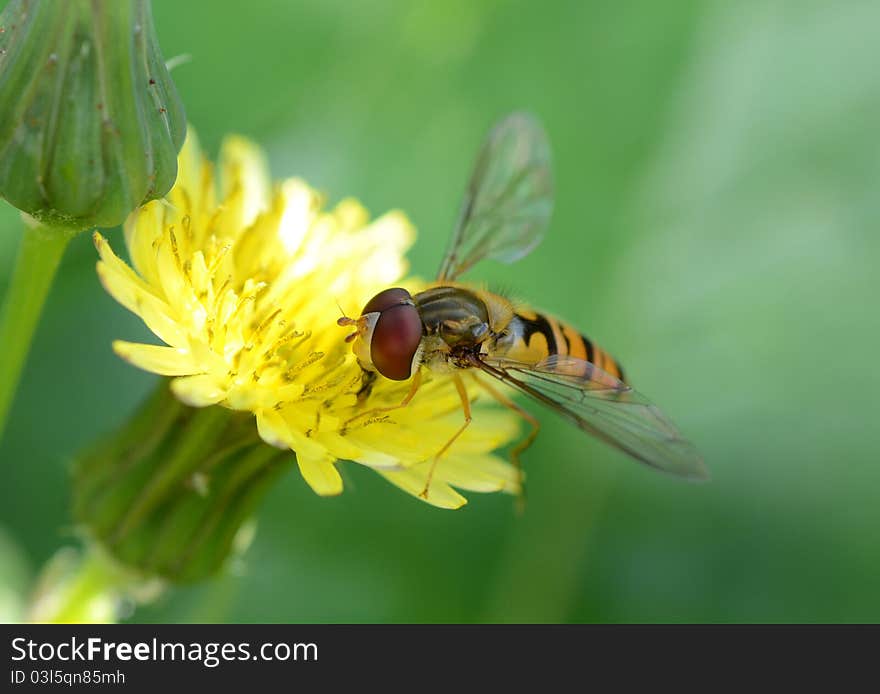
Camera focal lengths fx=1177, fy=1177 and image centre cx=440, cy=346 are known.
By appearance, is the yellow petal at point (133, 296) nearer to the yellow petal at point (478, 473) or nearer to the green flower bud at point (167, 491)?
the green flower bud at point (167, 491)

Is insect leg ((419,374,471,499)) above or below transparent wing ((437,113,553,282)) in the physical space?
below

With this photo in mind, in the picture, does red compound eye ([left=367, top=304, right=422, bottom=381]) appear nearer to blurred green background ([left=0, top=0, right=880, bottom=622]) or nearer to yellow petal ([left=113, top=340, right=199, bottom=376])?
yellow petal ([left=113, top=340, right=199, bottom=376])

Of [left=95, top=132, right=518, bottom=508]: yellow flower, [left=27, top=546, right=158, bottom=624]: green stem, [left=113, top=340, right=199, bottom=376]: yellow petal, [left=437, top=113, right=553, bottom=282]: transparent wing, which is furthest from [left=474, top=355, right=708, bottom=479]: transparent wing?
[left=27, top=546, right=158, bottom=624]: green stem

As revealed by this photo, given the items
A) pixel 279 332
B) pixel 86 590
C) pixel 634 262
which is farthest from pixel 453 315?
pixel 634 262

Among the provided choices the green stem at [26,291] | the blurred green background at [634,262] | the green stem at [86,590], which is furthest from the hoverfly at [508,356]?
the blurred green background at [634,262]

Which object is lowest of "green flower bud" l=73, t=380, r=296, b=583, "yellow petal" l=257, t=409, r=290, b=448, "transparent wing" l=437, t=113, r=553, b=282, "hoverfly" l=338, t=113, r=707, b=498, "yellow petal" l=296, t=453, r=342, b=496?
"green flower bud" l=73, t=380, r=296, b=583

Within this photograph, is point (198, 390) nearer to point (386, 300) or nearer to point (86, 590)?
point (386, 300)

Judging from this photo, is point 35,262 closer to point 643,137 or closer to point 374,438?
point 374,438
